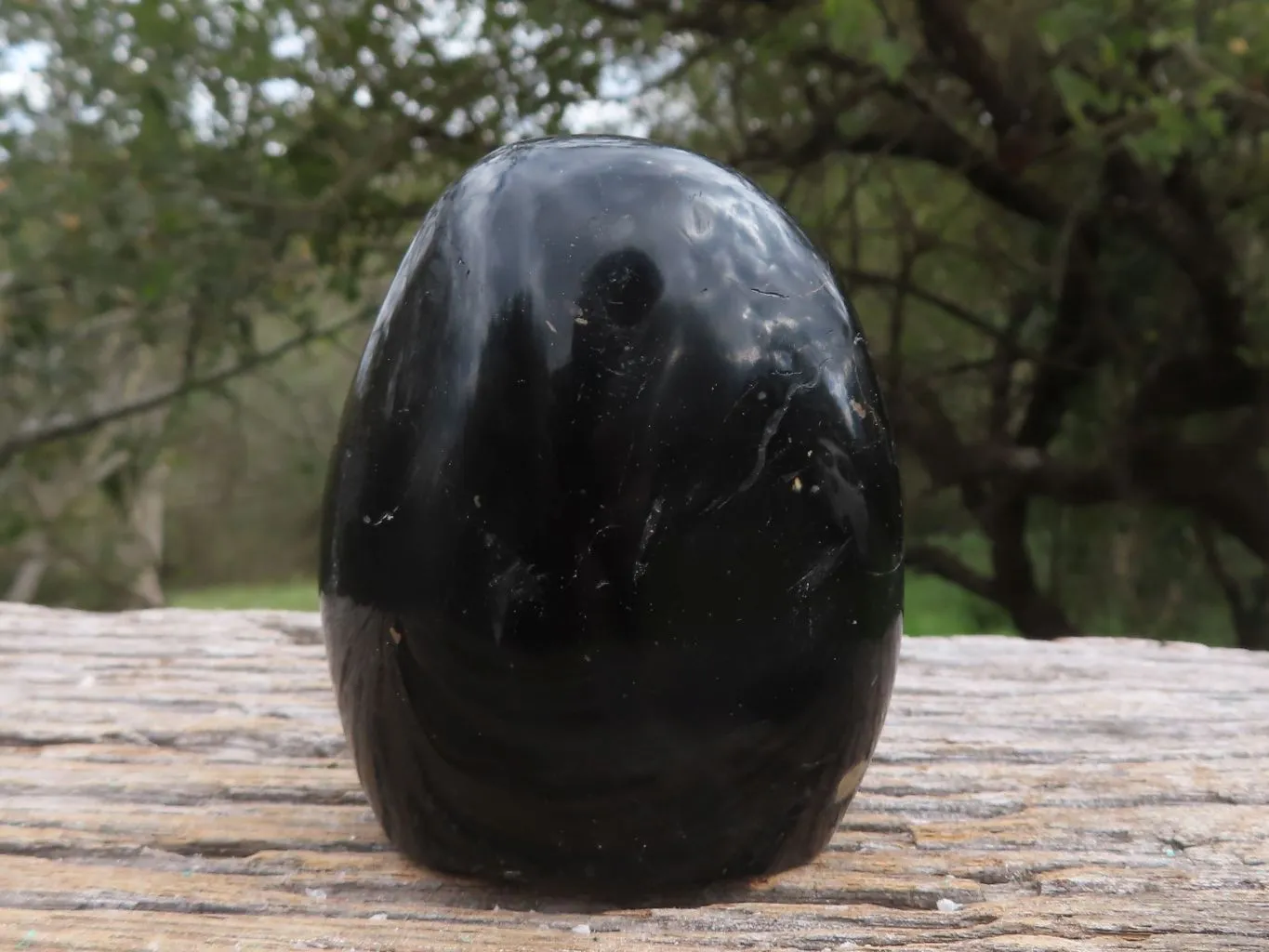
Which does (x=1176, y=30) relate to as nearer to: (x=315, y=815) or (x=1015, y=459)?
(x=1015, y=459)

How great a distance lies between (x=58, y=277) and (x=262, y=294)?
56 centimetres

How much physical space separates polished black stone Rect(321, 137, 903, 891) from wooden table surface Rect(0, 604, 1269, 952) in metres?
0.08

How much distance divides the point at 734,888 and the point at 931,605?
420 centimetres

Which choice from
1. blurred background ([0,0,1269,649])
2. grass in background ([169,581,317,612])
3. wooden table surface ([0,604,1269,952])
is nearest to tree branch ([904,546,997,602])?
blurred background ([0,0,1269,649])

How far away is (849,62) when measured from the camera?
2926 mm

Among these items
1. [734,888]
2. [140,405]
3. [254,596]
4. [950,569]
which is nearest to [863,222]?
[950,569]

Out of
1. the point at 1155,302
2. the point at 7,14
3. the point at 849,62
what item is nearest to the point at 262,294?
the point at 7,14

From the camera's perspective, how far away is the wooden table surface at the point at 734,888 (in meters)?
0.87

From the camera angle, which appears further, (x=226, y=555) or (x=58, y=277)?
(x=226, y=555)

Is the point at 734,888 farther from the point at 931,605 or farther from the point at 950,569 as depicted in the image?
the point at 931,605

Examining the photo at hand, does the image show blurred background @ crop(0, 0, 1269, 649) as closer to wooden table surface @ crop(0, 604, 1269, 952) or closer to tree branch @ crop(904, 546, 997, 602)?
tree branch @ crop(904, 546, 997, 602)

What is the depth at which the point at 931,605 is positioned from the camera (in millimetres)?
4930

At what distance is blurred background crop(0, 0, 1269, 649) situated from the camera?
2520 mm

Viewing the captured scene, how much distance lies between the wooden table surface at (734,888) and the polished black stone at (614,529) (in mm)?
80
